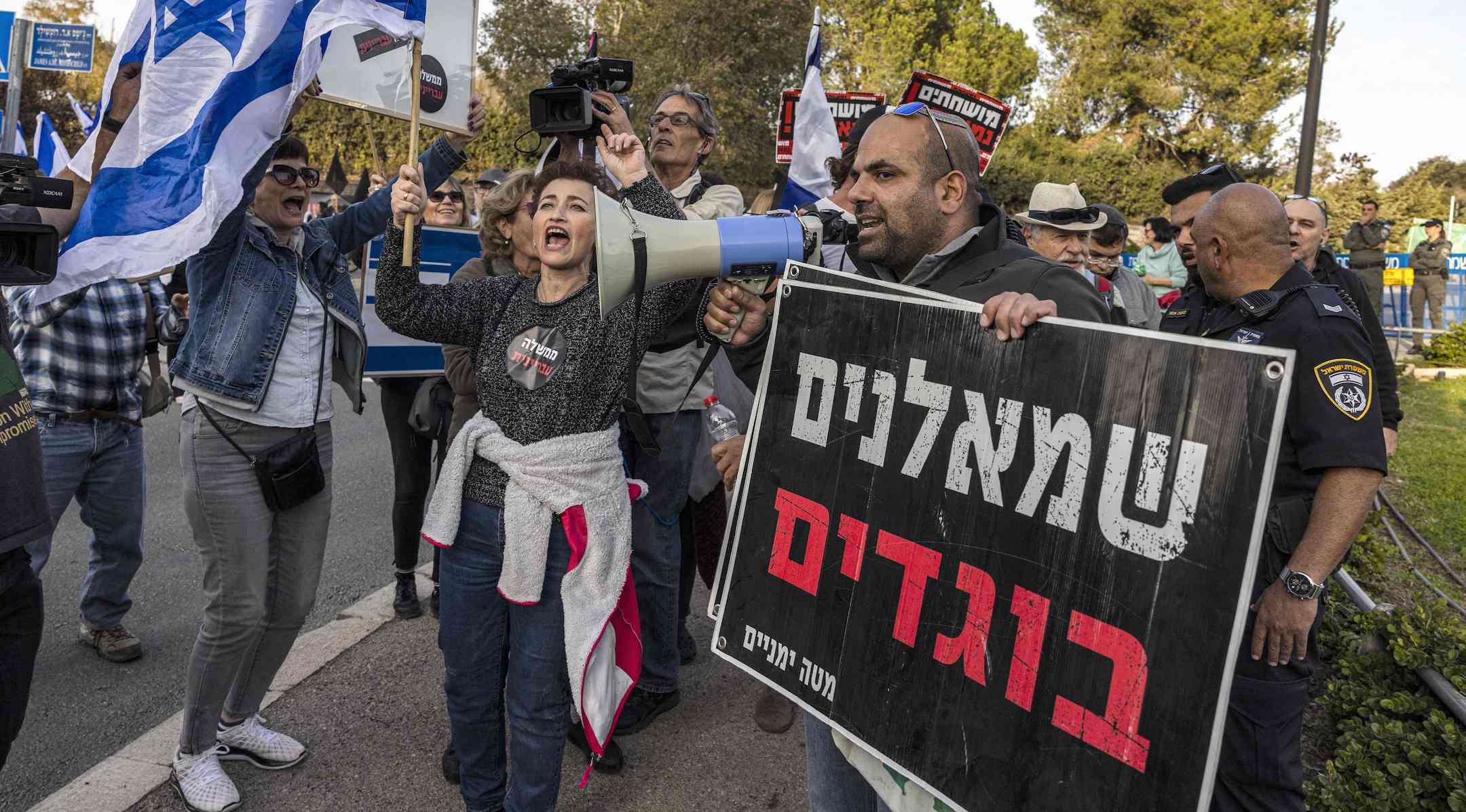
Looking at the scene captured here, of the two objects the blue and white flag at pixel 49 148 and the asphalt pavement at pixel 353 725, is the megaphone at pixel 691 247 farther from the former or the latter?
the blue and white flag at pixel 49 148

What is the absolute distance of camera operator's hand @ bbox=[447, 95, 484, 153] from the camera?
3441 mm

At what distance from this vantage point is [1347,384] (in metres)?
2.31

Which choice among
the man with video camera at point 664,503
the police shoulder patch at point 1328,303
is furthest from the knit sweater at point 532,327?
the police shoulder patch at point 1328,303

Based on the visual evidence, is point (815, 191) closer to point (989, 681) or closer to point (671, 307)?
point (671, 307)

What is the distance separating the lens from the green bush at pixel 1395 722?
8.37ft

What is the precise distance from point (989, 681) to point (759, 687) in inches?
95.7

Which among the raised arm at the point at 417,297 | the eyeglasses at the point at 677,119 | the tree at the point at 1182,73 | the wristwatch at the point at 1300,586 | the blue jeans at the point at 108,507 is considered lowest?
the blue jeans at the point at 108,507

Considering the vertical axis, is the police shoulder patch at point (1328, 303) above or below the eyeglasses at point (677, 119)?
below

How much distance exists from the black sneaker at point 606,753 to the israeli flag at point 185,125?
6.24 feet

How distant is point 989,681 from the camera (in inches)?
63.6

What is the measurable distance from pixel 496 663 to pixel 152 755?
1391 millimetres

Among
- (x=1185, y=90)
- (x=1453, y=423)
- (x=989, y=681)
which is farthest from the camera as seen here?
(x=1185, y=90)

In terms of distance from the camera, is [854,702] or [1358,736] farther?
[1358,736]

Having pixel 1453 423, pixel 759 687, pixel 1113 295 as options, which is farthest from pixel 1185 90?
pixel 759 687
